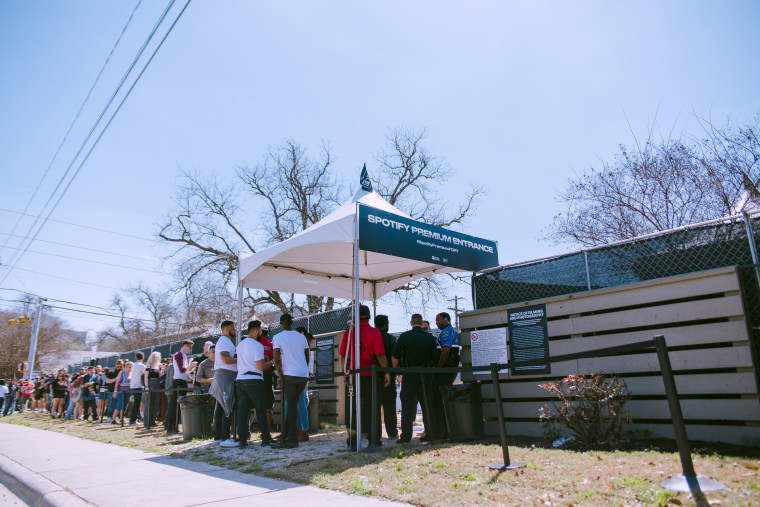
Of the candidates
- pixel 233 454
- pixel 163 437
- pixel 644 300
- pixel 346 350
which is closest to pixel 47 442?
pixel 163 437

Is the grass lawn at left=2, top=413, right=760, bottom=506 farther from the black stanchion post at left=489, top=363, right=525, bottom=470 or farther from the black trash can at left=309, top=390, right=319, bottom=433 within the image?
the black trash can at left=309, top=390, right=319, bottom=433

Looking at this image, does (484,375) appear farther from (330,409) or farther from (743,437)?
(330,409)

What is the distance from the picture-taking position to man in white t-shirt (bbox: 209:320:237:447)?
824 centimetres

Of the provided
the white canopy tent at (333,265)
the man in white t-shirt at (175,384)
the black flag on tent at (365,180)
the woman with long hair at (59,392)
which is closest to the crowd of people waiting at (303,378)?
the white canopy tent at (333,265)

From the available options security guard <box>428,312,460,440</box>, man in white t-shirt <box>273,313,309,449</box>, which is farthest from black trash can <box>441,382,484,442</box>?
man in white t-shirt <box>273,313,309,449</box>

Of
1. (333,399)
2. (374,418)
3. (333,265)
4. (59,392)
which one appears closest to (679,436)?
(374,418)

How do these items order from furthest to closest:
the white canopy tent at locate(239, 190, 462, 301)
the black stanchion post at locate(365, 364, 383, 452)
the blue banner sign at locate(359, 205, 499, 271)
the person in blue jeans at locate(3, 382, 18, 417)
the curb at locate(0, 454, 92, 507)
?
1. the person in blue jeans at locate(3, 382, 18, 417)
2. the white canopy tent at locate(239, 190, 462, 301)
3. the blue banner sign at locate(359, 205, 499, 271)
4. the black stanchion post at locate(365, 364, 383, 452)
5. the curb at locate(0, 454, 92, 507)

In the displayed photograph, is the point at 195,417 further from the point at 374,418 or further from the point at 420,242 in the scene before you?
the point at 420,242

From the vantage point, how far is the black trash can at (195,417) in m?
9.23

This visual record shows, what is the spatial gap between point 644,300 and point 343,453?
4600 mm

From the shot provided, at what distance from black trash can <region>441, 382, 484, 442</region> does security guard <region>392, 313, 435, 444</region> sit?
1.05 feet

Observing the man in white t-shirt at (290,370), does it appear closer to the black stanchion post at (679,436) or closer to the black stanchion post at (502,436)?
the black stanchion post at (502,436)

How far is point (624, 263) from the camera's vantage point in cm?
716

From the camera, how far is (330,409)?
39.6 ft
